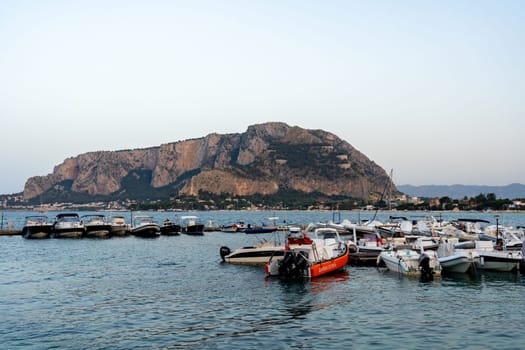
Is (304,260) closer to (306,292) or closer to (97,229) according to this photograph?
(306,292)

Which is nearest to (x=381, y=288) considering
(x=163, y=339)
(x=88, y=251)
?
(x=163, y=339)

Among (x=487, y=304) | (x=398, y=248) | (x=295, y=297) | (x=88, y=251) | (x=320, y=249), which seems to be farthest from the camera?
(x=88, y=251)

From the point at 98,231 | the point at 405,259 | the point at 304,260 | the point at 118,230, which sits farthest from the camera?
the point at 118,230

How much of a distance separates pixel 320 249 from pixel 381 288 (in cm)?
756

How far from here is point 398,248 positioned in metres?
44.5

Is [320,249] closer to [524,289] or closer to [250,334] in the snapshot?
[524,289]

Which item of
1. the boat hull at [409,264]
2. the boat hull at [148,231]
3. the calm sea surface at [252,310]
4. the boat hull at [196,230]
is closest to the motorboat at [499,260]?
the calm sea surface at [252,310]

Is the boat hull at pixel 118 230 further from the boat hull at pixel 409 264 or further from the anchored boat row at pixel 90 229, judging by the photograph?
the boat hull at pixel 409 264

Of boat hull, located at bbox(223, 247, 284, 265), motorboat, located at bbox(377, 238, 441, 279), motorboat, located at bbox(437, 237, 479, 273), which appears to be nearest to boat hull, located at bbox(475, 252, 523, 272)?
motorboat, located at bbox(437, 237, 479, 273)

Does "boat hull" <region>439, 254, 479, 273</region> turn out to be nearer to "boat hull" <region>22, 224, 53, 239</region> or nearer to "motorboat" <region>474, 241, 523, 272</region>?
"motorboat" <region>474, 241, 523, 272</region>

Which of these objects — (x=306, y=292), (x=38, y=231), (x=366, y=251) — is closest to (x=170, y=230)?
(x=38, y=231)

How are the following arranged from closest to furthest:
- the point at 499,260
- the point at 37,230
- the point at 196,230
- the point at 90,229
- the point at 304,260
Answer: the point at 304,260 → the point at 499,260 → the point at 37,230 → the point at 90,229 → the point at 196,230

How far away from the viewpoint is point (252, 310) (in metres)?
26.0

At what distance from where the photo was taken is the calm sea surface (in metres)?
20.4
